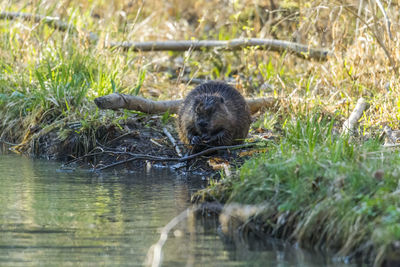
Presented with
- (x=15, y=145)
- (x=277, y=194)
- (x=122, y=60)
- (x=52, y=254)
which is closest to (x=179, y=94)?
(x=122, y=60)

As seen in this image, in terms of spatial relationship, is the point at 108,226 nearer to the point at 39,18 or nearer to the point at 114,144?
the point at 114,144

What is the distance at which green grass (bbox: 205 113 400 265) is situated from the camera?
366 centimetres

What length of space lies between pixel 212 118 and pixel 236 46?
3.35 m

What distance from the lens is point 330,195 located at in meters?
4.04

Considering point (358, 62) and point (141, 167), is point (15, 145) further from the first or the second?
point (358, 62)

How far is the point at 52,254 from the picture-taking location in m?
3.64

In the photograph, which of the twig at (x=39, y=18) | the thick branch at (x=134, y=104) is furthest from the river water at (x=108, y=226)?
the twig at (x=39, y=18)

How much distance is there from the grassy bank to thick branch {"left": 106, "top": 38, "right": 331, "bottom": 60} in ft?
0.46

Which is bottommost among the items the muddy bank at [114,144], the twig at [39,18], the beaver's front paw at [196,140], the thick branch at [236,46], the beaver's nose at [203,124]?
the muddy bank at [114,144]

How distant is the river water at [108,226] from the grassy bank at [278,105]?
31cm

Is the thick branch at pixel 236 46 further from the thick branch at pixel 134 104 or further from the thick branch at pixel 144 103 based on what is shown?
the thick branch at pixel 134 104

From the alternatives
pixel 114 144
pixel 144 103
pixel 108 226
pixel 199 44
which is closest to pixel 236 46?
pixel 199 44

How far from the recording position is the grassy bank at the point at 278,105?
3955 millimetres

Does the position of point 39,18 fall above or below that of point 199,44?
above
